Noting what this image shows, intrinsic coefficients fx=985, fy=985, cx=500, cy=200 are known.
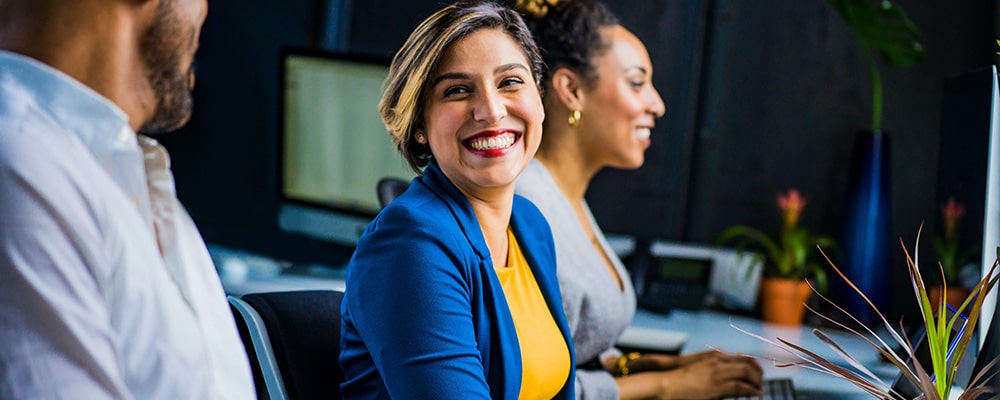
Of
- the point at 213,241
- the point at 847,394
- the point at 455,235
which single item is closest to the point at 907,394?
the point at 847,394

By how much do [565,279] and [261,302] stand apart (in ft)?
2.06

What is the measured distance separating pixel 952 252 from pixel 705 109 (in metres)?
1.54

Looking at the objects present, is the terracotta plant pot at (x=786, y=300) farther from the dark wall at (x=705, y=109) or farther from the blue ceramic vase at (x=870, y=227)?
the dark wall at (x=705, y=109)

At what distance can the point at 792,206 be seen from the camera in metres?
2.60

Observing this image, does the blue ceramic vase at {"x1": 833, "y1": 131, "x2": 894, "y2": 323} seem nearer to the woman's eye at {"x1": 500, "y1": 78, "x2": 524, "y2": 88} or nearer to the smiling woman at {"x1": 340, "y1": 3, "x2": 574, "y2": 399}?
the smiling woman at {"x1": 340, "y1": 3, "x2": 574, "y2": 399}

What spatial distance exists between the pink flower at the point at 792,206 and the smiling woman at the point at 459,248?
138cm

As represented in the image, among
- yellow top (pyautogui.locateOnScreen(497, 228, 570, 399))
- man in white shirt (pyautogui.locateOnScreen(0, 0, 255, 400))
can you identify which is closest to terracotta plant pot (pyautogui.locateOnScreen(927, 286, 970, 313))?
yellow top (pyautogui.locateOnScreen(497, 228, 570, 399))

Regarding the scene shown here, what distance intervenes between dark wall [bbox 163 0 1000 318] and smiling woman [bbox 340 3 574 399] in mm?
1514

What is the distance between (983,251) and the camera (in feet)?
3.84

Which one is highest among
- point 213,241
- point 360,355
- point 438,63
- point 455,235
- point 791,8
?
point 791,8

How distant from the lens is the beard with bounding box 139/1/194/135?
69 centimetres

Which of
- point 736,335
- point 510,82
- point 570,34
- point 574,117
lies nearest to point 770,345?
point 736,335

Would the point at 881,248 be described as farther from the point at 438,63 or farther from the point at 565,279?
the point at 438,63

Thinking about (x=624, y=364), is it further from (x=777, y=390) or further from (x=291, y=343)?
(x=291, y=343)
